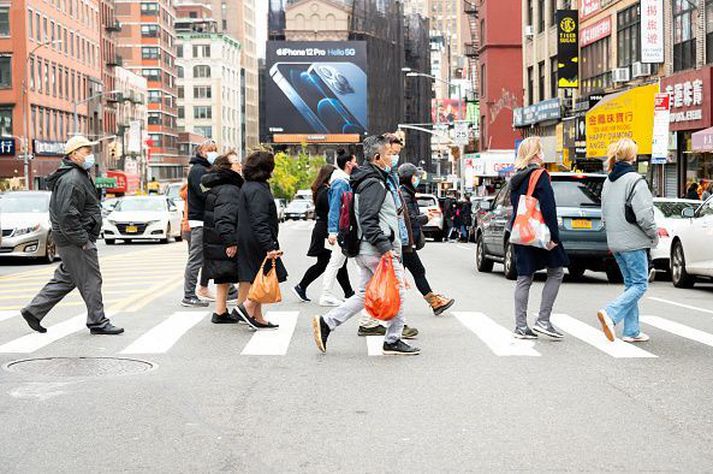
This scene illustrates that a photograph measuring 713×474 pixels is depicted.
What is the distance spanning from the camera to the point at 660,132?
30.1 meters

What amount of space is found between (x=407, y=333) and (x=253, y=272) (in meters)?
1.63

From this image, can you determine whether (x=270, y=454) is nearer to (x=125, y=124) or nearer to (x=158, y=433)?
(x=158, y=433)

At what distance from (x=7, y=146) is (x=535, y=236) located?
70.0 m

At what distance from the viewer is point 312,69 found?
493 feet

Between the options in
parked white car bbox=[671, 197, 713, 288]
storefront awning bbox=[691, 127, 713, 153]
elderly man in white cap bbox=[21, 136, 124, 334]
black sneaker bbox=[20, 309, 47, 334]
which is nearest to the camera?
elderly man in white cap bbox=[21, 136, 124, 334]

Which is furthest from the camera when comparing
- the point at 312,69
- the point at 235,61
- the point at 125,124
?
the point at 235,61

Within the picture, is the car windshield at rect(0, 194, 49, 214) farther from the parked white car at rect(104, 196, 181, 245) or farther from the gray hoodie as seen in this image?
the gray hoodie

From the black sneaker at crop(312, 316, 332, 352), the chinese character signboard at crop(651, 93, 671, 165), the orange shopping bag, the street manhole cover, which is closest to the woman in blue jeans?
the black sneaker at crop(312, 316, 332, 352)

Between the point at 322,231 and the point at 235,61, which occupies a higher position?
the point at 235,61

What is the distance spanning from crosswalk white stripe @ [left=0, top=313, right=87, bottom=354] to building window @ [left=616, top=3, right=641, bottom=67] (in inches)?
1243

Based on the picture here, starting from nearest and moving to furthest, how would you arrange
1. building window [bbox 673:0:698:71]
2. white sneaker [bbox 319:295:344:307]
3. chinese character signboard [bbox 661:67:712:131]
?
white sneaker [bbox 319:295:344:307] < chinese character signboard [bbox 661:67:712:131] < building window [bbox 673:0:698:71]

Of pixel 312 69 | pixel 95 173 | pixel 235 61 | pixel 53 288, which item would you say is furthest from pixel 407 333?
pixel 235 61

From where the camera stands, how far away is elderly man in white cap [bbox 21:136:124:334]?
1118cm

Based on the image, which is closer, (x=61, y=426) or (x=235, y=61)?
(x=61, y=426)
